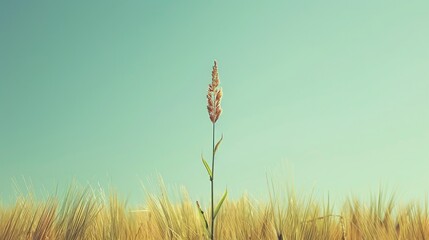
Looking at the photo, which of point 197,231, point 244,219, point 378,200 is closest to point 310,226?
point 244,219

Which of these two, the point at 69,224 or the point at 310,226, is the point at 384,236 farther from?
the point at 69,224

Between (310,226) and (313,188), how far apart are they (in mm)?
280

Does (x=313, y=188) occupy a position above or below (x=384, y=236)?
above

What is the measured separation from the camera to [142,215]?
4.27 metres

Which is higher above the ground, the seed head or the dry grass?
the seed head

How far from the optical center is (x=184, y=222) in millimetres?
3064

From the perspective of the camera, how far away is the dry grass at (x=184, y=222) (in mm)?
2734

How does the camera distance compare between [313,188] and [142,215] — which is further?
[142,215]

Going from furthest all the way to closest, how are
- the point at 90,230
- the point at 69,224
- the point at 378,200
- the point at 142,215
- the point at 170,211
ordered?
1. the point at 142,215
2. the point at 378,200
3. the point at 90,230
4. the point at 170,211
5. the point at 69,224

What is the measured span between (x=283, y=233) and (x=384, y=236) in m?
0.53

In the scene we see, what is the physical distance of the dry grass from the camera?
2.73 metres

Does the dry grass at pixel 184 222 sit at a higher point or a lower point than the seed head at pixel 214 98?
lower

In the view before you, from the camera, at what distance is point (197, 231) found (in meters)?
3.00

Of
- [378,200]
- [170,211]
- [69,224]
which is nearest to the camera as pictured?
[69,224]
